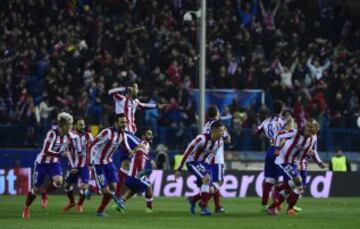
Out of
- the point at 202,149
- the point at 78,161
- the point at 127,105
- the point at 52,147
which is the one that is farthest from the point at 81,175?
the point at 202,149

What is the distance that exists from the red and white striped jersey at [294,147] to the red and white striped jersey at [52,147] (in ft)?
15.2

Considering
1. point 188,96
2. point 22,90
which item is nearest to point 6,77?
point 22,90

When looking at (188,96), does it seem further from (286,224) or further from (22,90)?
(286,224)

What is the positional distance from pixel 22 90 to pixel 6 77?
107 cm

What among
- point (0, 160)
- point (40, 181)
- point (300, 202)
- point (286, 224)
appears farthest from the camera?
point (0, 160)

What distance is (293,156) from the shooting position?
26641mm

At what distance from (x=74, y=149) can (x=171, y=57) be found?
1385 centimetres

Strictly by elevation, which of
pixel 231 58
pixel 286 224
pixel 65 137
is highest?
pixel 231 58

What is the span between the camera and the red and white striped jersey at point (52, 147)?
25922 mm

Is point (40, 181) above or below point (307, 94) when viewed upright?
below

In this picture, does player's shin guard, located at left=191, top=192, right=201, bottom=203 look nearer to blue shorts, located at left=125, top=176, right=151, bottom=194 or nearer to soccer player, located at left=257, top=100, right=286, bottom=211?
blue shorts, located at left=125, top=176, right=151, bottom=194

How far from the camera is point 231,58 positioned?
4231cm

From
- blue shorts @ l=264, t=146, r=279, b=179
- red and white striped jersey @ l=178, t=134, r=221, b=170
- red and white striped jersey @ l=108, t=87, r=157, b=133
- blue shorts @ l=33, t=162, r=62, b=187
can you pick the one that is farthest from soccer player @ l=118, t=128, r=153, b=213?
blue shorts @ l=264, t=146, r=279, b=179

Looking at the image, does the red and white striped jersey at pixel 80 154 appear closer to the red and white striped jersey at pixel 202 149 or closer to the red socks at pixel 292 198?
the red and white striped jersey at pixel 202 149
